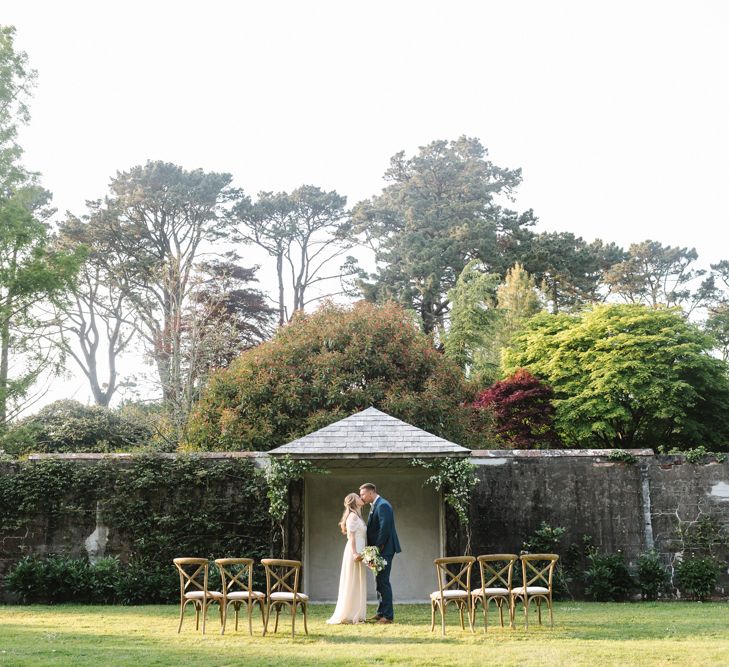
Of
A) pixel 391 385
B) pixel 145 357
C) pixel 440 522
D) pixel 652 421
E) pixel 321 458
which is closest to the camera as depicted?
pixel 321 458

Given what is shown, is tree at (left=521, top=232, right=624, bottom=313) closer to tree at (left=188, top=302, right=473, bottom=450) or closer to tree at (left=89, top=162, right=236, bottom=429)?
tree at (left=89, top=162, right=236, bottom=429)

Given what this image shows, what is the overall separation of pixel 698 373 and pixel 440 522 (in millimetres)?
13157

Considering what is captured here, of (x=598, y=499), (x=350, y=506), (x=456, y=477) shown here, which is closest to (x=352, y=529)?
(x=350, y=506)

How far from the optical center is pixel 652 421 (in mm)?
23359

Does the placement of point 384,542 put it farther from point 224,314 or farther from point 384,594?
point 224,314

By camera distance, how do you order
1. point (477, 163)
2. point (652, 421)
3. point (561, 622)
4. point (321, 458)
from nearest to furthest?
1. point (561, 622)
2. point (321, 458)
3. point (652, 421)
4. point (477, 163)

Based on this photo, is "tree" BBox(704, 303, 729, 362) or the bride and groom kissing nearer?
the bride and groom kissing

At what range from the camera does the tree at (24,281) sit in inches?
536

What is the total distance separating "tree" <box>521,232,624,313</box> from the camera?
3161cm

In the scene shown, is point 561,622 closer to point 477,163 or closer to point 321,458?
point 321,458

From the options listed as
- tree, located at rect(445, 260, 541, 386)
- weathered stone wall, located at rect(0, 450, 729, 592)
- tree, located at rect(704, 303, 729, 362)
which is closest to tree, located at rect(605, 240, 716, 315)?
tree, located at rect(704, 303, 729, 362)

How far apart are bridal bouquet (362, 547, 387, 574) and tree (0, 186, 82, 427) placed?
695 cm

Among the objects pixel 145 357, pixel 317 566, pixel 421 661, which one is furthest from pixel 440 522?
pixel 145 357

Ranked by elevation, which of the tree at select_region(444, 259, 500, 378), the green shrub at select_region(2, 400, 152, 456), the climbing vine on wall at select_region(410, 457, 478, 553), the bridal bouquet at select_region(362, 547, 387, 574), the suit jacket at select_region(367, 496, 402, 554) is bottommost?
the bridal bouquet at select_region(362, 547, 387, 574)
